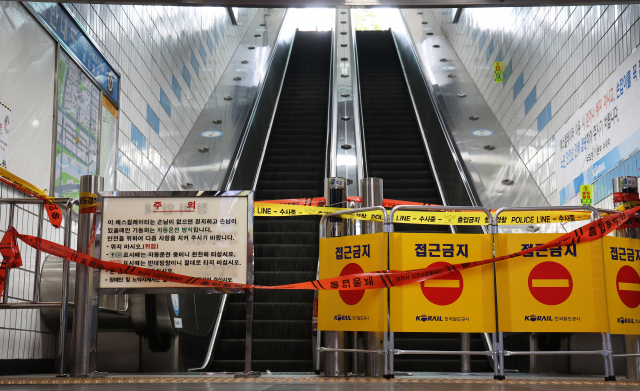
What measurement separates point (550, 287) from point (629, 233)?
801 mm

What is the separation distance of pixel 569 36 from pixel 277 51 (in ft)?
24.7

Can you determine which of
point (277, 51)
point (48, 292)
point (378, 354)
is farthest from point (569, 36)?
point (277, 51)

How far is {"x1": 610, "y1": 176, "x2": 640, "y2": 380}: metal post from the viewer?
4199 millimetres

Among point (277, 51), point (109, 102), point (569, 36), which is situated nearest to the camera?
point (109, 102)

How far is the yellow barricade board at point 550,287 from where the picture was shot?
3994 millimetres

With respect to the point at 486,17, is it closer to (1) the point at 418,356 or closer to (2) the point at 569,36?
(2) the point at 569,36

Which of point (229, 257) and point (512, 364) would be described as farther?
point (512, 364)

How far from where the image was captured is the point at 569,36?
288 inches

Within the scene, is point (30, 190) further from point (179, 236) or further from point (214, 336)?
point (214, 336)

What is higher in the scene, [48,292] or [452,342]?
[48,292]

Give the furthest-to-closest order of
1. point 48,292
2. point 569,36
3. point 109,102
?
1. point 569,36
2. point 109,102
3. point 48,292

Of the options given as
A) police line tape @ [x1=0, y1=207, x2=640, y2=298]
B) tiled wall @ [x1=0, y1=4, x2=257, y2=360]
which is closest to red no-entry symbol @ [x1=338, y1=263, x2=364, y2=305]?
police line tape @ [x1=0, y1=207, x2=640, y2=298]

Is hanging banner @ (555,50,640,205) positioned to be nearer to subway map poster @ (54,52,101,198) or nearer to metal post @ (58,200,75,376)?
metal post @ (58,200,75,376)

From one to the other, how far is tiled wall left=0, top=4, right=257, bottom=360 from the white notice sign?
0.91 meters
